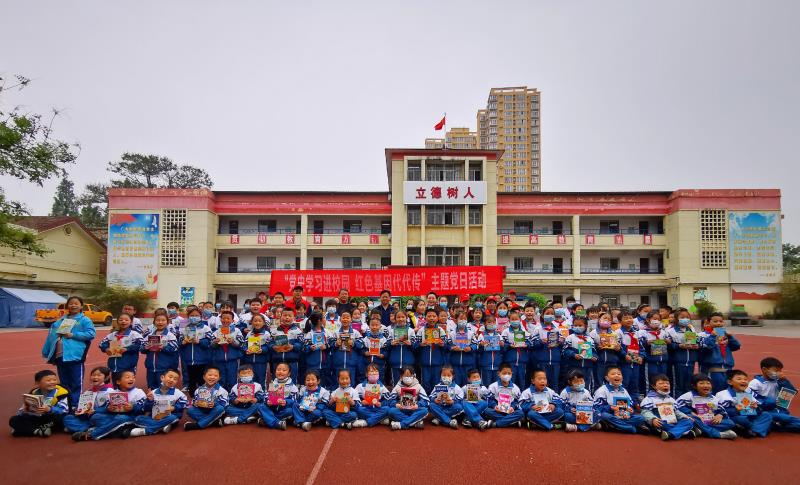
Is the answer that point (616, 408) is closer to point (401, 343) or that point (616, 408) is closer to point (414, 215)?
point (401, 343)

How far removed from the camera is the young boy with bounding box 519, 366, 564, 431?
5.64 meters

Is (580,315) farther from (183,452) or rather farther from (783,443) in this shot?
(183,452)

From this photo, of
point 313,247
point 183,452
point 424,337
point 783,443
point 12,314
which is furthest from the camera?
point 313,247

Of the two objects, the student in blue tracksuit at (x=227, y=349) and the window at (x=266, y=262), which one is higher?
the window at (x=266, y=262)

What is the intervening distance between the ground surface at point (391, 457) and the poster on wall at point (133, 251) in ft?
78.8

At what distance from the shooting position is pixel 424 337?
670 centimetres

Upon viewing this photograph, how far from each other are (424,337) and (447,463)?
2.25 m

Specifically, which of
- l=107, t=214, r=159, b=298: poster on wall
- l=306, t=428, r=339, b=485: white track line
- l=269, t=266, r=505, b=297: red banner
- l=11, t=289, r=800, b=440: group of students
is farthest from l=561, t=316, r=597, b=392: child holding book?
l=107, t=214, r=159, b=298: poster on wall

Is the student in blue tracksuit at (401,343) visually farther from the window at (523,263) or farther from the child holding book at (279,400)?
the window at (523,263)

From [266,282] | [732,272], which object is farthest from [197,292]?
[732,272]

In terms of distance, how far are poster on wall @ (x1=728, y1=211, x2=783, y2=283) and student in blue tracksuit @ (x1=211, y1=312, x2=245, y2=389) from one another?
95.0 ft

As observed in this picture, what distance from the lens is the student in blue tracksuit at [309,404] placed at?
5676 millimetres

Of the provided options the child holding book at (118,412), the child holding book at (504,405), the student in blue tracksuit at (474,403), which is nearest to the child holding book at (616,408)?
the child holding book at (504,405)

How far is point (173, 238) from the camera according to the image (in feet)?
90.5
